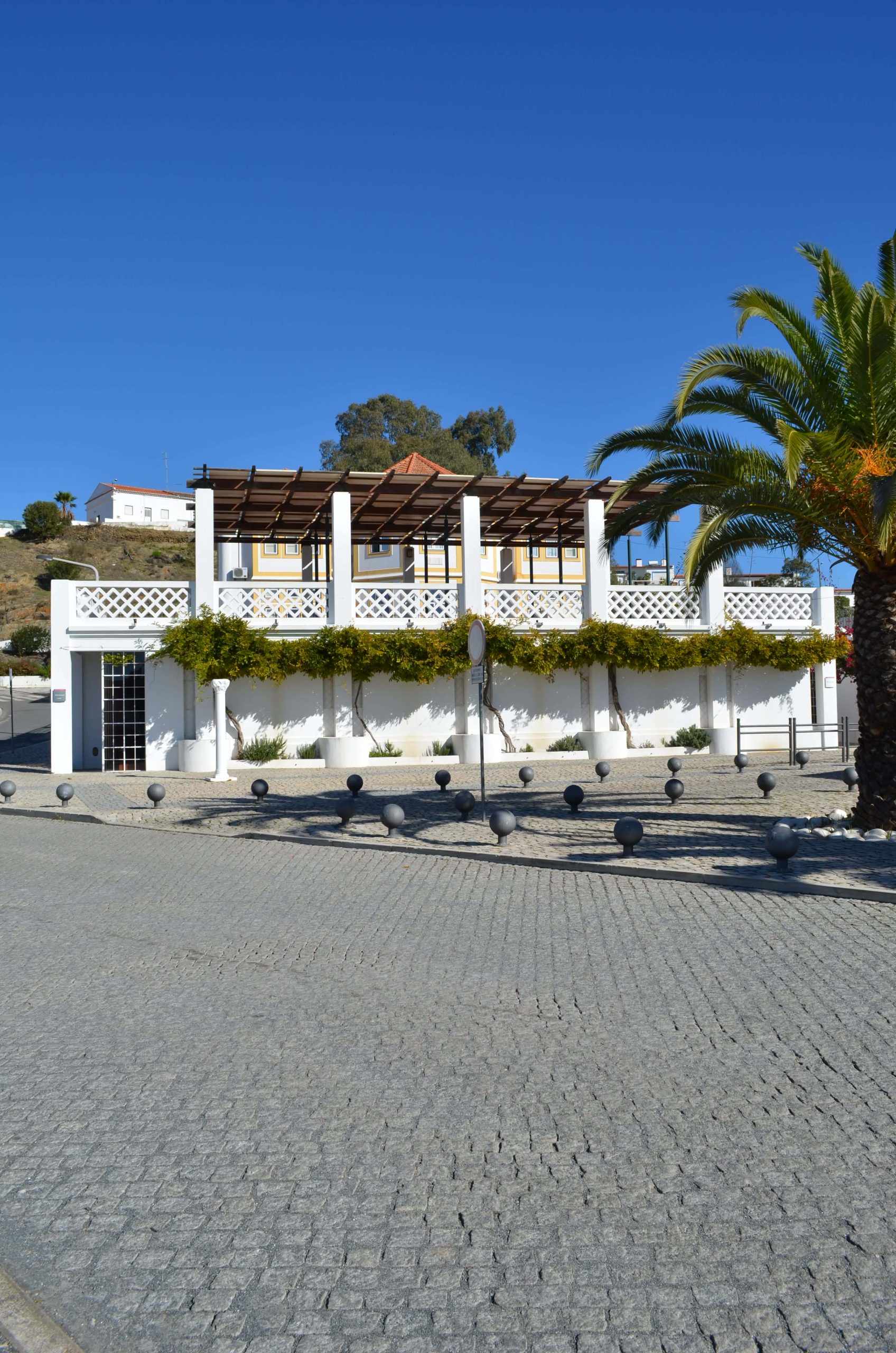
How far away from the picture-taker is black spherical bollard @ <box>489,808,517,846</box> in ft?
40.2

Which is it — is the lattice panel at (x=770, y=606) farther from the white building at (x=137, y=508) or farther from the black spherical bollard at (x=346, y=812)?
the white building at (x=137, y=508)

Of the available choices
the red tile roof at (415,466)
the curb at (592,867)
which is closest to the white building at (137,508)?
the red tile roof at (415,466)

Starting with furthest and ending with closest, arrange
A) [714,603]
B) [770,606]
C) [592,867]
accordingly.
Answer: [770,606]
[714,603]
[592,867]

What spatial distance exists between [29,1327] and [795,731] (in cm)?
2200

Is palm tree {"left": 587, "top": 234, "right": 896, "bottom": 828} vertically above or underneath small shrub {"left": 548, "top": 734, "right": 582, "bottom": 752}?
above

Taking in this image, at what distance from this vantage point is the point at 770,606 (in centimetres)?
2797

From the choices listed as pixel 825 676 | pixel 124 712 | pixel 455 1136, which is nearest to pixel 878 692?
pixel 455 1136

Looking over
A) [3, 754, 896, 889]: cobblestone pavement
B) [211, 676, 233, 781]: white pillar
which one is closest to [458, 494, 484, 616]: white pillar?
[3, 754, 896, 889]: cobblestone pavement

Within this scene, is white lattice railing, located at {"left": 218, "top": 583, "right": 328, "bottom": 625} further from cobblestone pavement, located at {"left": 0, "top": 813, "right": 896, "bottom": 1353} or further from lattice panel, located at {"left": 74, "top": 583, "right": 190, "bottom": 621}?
cobblestone pavement, located at {"left": 0, "top": 813, "right": 896, "bottom": 1353}

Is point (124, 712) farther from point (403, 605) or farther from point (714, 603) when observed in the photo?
point (714, 603)

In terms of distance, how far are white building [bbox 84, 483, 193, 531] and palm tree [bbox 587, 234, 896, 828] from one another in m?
88.4

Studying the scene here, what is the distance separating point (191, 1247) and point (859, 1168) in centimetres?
231

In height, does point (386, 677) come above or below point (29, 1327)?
above

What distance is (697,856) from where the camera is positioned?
11312 mm
